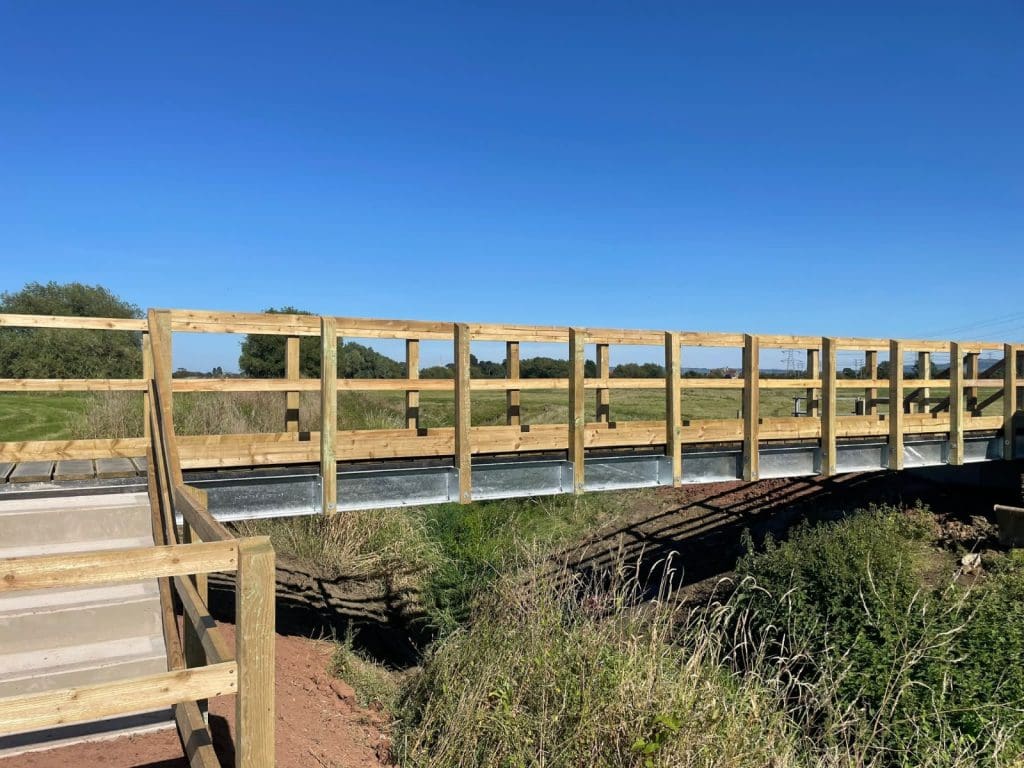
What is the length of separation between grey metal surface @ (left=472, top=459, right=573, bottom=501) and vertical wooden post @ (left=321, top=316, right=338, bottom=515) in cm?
158

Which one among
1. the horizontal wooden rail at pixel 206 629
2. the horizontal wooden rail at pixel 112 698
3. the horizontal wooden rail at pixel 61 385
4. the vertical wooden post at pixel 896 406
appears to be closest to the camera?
the horizontal wooden rail at pixel 112 698

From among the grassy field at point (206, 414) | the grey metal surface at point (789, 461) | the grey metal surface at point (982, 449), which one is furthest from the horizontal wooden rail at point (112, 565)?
the grey metal surface at point (982, 449)

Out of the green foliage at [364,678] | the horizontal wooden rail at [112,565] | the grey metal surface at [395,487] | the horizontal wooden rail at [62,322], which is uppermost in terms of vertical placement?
the horizontal wooden rail at [62,322]

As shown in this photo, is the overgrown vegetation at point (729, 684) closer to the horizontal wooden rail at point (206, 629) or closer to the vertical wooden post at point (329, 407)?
the vertical wooden post at point (329, 407)

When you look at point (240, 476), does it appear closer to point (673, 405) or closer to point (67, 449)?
point (67, 449)

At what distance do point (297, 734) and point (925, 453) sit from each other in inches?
412

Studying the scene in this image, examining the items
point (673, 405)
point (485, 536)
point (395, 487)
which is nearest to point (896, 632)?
point (673, 405)

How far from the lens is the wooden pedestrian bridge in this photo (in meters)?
2.73

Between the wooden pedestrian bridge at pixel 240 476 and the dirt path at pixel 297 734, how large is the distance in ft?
0.54

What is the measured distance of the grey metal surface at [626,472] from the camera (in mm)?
8078

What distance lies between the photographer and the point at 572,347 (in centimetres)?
763

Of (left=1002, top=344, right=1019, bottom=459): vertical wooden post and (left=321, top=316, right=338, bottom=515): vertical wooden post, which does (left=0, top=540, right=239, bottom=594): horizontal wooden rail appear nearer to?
(left=321, top=316, right=338, bottom=515): vertical wooden post

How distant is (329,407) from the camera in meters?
6.28

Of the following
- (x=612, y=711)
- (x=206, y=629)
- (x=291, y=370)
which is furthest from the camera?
(x=291, y=370)
